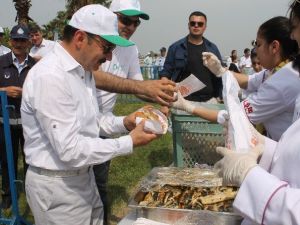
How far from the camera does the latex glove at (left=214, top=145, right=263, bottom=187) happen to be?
1.45 m

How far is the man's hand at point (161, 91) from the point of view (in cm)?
272

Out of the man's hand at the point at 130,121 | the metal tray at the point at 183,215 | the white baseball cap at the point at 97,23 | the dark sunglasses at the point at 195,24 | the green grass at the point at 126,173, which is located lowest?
the green grass at the point at 126,173

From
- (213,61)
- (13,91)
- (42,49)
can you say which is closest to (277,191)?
(213,61)

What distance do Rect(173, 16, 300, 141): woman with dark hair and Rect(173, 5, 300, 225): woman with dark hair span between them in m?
1.00

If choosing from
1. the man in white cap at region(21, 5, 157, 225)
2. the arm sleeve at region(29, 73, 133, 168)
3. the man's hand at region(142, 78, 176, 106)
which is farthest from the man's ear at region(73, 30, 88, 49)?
the man's hand at region(142, 78, 176, 106)

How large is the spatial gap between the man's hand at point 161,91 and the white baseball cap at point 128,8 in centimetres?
77

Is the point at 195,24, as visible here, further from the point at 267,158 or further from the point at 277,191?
the point at 277,191

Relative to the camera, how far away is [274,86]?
98.2 inches

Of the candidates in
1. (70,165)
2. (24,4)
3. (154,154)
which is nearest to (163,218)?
(70,165)

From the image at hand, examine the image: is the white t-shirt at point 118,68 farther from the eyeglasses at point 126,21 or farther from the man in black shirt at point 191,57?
the man in black shirt at point 191,57

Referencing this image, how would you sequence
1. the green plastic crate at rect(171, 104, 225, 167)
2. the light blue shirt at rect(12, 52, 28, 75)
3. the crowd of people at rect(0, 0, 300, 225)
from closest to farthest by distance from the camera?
1. the crowd of people at rect(0, 0, 300, 225)
2. the green plastic crate at rect(171, 104, 225, 167)
3. the light blue shirt at rect(12, 52, 28, 75)

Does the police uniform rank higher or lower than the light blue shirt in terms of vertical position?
lower

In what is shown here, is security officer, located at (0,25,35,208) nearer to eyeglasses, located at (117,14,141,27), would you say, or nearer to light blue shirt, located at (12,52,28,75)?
light blue shirt, located at (12,52,28,75)

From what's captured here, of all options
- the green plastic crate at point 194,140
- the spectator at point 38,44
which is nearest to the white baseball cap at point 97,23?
the green plastic crate at point 194,140
